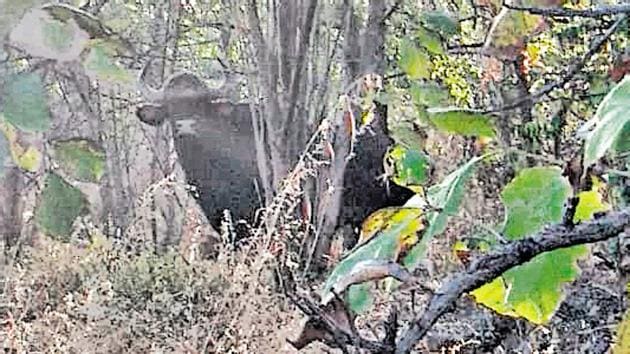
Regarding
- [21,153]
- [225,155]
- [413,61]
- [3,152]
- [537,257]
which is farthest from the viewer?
[225,155]

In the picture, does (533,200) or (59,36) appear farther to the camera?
(59,36)

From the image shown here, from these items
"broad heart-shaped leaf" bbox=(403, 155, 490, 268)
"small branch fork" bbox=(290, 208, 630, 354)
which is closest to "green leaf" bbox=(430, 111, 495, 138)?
"broad heart-shaped leaf" bbox=(403, 155, 490, 268)

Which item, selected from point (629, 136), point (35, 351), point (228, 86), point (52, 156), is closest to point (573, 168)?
point (629, 136)

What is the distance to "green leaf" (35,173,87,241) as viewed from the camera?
0.56 m

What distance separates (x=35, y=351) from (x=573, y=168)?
78.4 inches

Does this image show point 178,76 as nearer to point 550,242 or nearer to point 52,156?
point 52,156

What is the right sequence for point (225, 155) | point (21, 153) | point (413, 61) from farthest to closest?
point (225, 155) < point (413, 61) < point (21, 153)

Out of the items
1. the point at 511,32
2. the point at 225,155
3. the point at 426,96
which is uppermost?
the point at 511,32

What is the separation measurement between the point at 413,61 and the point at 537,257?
484mm

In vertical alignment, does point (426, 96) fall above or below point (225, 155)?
above

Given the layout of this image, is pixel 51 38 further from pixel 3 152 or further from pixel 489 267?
pixel 489 267

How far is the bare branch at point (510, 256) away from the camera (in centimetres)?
28

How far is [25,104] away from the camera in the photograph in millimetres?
487

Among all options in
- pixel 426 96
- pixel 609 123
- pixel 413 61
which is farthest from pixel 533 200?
pixel 426 96
